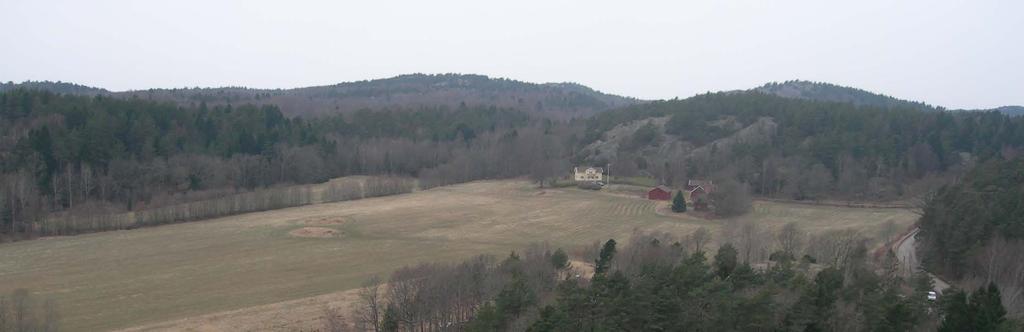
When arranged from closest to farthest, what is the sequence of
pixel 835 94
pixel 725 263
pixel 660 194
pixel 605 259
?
pixel 725 263, pixel 605 259, pixel 660 194, pixel 835 94

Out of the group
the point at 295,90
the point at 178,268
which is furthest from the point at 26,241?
the point at 295,90

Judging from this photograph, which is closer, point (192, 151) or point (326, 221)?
point (326, 221)

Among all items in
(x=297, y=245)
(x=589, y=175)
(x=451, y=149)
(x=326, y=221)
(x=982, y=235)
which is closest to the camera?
(x=982, y=235)

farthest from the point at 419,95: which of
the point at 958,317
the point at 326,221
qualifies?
the point at 958,317

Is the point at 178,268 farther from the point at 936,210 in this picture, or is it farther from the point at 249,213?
the point at 936,210

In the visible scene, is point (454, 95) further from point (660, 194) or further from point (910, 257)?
point (910, 257)

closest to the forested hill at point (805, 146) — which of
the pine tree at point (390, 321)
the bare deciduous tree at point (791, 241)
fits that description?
the bare deciduous tree at point (791, 241)
